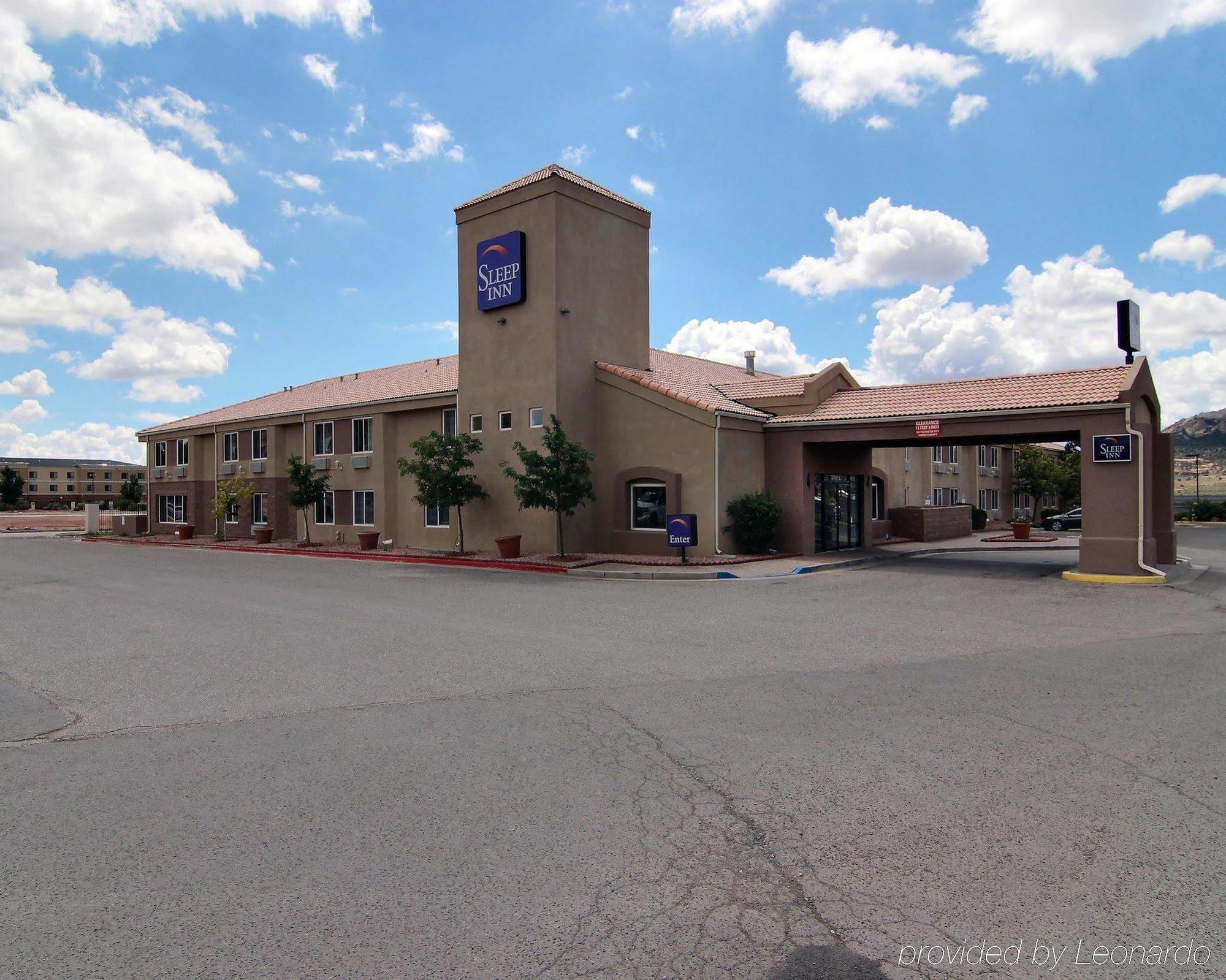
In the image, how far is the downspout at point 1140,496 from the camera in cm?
1741

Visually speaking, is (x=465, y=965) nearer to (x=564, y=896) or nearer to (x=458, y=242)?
(x=564, y=896)

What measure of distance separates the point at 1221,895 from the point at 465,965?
3416 mm

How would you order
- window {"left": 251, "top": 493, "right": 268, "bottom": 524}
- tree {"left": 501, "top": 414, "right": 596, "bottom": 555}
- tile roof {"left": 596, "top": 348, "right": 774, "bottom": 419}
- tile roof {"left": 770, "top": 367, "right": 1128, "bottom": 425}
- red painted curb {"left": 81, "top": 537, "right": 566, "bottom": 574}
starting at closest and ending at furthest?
1. tile roof {"left": 770, "top": 367, "right": 1128, "bottom": 425}
2. red painted curb {"left": 81, "top": 537, "right": 566, "bottom": 574}
3. tree {"left": 501, "top": 414, "right": 596, "bottom": 555}
4. tile roof {"left": 596, "top": 348, "right": 774, "bottom": 419}
5. window {"left": 251, "top": 493, "right": 268, "bottom": 524}

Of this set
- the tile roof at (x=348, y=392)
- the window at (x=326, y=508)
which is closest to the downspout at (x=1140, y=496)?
the tile roof at (x=348, y=392)

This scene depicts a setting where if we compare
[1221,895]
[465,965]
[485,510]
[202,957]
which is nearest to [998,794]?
[1221,895]

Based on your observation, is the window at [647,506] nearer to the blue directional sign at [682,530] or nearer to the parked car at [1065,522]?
the blue directional sign at [682,530]

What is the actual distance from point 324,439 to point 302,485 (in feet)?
11.1

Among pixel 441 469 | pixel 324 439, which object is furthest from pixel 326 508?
pixel 441 469

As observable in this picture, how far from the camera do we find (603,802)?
496 centimetres

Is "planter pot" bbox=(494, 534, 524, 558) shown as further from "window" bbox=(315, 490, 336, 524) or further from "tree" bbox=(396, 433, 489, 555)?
"window" bbox=(315, 490, 336, 524)

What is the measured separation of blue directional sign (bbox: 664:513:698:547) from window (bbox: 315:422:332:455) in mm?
18032

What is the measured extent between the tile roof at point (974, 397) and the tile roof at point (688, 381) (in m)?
1.65

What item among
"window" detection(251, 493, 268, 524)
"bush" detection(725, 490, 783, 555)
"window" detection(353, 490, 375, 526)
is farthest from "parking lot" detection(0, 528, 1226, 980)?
"window" detection(251, 493, 268, 524)

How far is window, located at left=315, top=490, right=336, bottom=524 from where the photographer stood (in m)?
32.9
